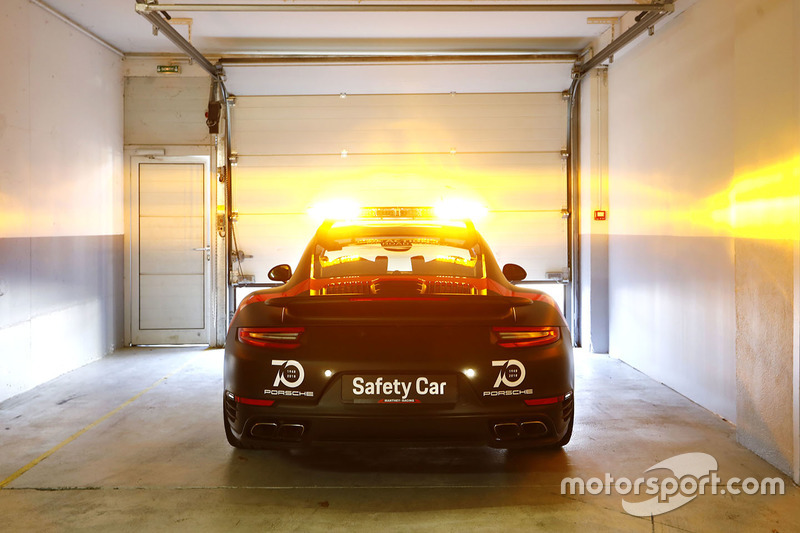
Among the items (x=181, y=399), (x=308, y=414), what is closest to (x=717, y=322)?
(x=308, y=414)

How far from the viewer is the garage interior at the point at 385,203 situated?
3.36m

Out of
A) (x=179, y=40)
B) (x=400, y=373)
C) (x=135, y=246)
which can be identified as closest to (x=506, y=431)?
(x=400, y=373)

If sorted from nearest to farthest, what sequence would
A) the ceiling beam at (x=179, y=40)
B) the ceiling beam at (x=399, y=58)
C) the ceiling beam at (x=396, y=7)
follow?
the ceiling beam at (x=396, y=7)
the ceiling beam at (x=179, y=40)
the ceiling beam at (x=399, y=58)

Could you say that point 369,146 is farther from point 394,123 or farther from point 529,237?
point 529,237

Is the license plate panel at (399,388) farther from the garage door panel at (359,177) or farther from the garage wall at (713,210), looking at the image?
the garage door panel at (359,177)

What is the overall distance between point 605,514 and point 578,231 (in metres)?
5.78

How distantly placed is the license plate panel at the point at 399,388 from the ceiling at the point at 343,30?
450cm

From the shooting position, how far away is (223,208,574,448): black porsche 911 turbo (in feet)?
9.68

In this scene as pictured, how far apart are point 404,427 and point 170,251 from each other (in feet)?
20.7

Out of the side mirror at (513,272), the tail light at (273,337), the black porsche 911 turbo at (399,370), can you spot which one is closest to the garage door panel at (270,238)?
the side mirror at (513,272)

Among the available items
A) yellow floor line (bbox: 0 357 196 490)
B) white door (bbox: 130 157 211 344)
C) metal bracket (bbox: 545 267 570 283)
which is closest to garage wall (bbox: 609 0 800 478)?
metal bracket (bbox: 545 267 570 283)

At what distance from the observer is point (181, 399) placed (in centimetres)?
541

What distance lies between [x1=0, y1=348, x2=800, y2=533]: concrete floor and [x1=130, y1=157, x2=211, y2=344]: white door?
126 inches

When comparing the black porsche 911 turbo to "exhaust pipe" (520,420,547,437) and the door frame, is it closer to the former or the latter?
"exhaust pipe" (520,420,547,437)
